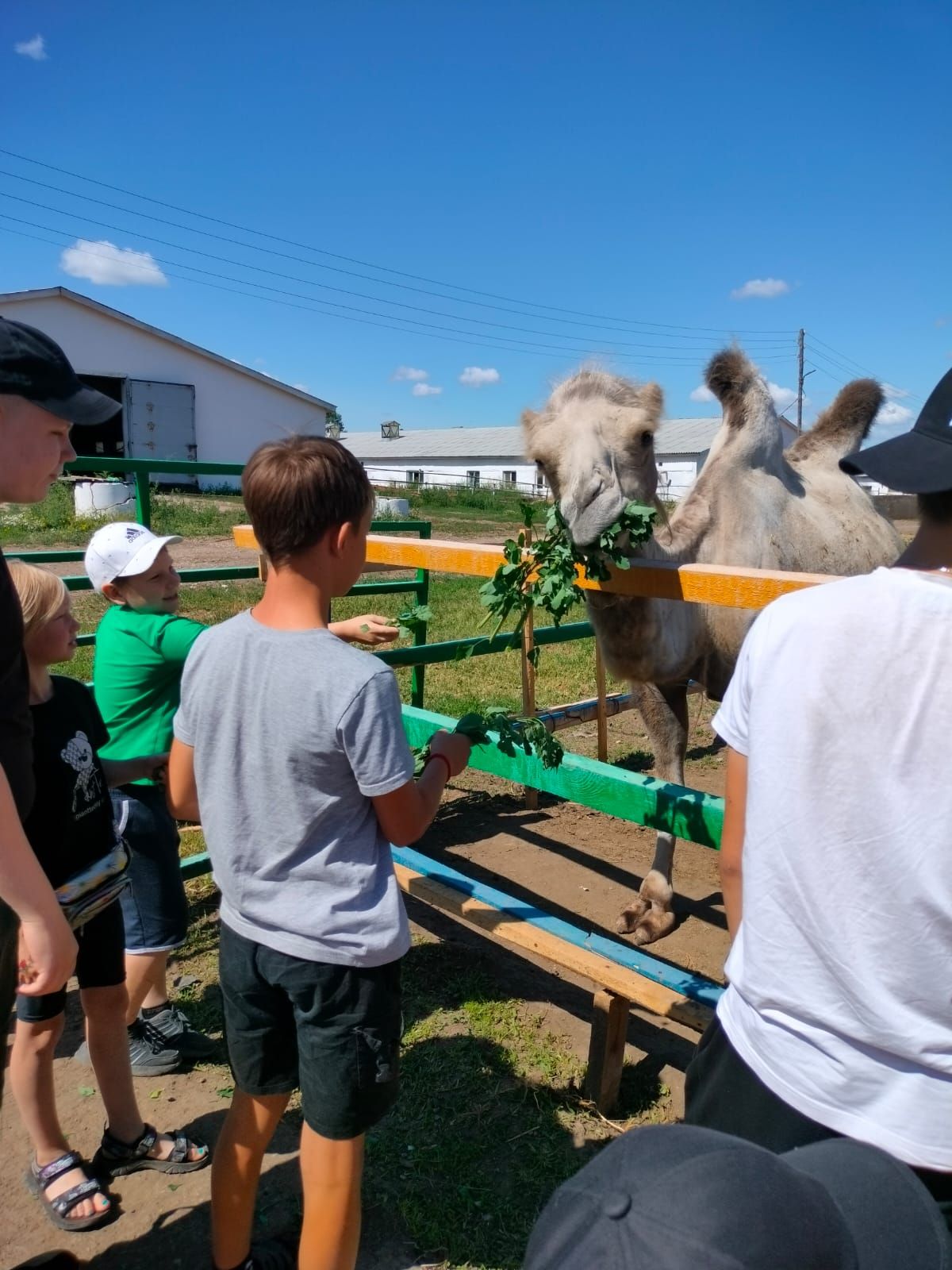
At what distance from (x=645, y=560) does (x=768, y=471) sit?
2180mm

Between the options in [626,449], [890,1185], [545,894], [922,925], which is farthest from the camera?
[545,894]

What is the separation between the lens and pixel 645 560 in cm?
284

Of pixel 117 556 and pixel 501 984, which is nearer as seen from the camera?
pixel 117 556

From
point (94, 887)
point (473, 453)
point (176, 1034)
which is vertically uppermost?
point (473, 453)

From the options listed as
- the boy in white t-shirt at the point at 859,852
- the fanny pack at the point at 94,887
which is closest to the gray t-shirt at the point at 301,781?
the fanny pack at the point at 94,887

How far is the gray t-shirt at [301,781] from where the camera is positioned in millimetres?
1696

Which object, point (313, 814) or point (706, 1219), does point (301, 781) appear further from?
point (706, 1219)

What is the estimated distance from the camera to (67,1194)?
2.46 meters

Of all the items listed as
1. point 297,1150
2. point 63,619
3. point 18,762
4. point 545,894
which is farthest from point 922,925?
point 545,894

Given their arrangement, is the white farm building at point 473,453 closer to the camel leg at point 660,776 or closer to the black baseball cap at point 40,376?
the camel leg at point 660,776

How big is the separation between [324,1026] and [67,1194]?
130cm

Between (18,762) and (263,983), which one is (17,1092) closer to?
(263,983)

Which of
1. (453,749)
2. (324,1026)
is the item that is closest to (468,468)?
(453,749)

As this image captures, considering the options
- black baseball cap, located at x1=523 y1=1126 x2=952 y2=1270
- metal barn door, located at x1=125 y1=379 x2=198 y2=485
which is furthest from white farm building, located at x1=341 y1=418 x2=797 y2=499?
black baseball cap, located at x1=523 y1=1126 x2=952 y2=1270
